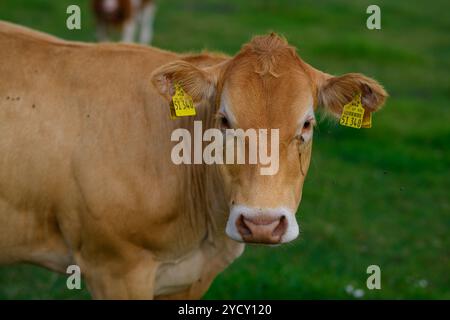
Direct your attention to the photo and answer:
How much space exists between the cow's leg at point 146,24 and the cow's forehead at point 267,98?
518 inches

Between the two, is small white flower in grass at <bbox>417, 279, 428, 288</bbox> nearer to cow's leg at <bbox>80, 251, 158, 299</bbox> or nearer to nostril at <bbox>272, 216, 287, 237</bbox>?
cow's leg at <bbox>80, 251, 158, 299</bbox>

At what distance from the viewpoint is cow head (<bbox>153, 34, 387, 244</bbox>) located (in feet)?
14.1

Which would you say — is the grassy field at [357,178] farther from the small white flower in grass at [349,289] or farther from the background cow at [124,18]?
the background cow at [124,18]

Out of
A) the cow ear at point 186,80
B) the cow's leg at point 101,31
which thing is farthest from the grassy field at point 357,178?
the cow ear at point 186,80

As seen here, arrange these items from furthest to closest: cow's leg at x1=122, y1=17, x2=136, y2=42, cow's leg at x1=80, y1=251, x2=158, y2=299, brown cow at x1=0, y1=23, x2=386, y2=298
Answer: cow's leg at x1=122, y1=17, x2=136, y2=42 → cow's leg at x1=80, y1=251, x2=158, y2=299 → brown cow at x1=0, y1=23, x2=386, y2=298

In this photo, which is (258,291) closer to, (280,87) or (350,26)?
(280,87)

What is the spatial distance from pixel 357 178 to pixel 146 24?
9.63 m

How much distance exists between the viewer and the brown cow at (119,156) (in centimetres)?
480

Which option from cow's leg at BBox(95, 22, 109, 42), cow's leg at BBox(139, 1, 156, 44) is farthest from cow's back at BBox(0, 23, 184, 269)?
cow's leg at BBox(139, 1, 156, 44)

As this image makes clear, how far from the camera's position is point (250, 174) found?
441cm

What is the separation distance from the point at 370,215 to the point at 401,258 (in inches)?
39.6

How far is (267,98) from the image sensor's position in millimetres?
4527

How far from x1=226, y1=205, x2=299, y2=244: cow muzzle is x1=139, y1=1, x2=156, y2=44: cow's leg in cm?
1361
